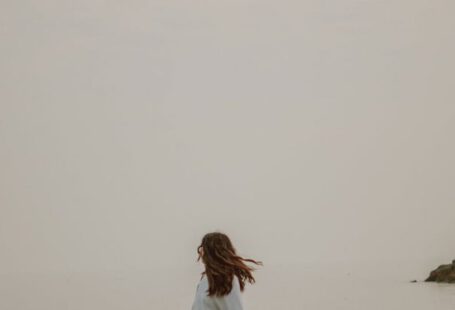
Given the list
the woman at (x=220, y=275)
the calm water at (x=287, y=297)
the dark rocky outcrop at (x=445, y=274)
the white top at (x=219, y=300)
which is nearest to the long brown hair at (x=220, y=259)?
Result: the woman at (x=220, y=275)

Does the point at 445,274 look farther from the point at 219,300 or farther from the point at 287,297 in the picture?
the point at 219,300

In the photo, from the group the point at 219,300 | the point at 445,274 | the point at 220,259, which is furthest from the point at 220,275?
the point at 445,274

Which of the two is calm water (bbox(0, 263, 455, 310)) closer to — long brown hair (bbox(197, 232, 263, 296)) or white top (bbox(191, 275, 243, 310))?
white top (bbox(191, 275, 243, 310))

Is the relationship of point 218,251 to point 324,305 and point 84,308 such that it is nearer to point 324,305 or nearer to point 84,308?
point 324,305

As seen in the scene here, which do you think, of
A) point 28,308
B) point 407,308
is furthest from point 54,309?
point 407,308

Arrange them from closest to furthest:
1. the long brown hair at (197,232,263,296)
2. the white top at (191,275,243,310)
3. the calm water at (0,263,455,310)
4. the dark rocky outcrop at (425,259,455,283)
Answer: the long brown hair at (197,232,263,296)
the white top at (191,275,243,310)
the calm water at (0,263,455,310)
the dark rocky outcrop at (425,259,455,283)

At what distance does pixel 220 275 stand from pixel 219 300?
26 centimetres

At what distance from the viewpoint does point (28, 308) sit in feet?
178

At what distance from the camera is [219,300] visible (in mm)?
A: 9125

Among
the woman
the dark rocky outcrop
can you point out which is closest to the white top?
the woman

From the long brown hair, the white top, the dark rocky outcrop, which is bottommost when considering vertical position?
the white top

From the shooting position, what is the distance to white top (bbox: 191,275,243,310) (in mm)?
9125

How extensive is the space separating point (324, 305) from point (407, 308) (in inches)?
322

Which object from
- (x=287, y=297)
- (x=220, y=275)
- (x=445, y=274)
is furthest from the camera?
(x=445, y=274)
